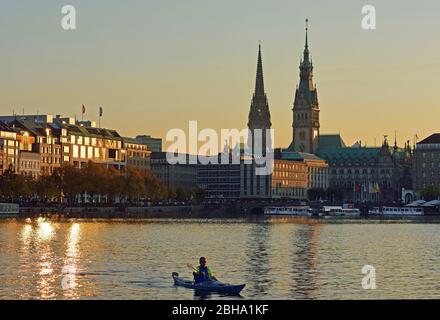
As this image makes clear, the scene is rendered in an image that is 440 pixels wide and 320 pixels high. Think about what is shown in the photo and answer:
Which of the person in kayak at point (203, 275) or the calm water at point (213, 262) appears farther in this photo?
the calm water at point (213, 262)

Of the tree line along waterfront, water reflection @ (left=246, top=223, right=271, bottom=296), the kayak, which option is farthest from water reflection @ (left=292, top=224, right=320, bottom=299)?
the tree line along waterfront

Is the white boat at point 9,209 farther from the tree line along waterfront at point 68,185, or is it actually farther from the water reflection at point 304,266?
the water reflection at point 304,266

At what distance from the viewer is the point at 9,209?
533 ft

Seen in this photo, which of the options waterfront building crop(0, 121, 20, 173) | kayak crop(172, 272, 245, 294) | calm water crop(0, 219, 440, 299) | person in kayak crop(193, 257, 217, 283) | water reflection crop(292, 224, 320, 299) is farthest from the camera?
waterfront building crop(0, 121, 20, 173)

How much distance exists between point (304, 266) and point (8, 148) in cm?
12878

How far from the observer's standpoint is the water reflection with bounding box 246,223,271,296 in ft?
189

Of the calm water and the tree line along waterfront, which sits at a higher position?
the tree line along waterfront

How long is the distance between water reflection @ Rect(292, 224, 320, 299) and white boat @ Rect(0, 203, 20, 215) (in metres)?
58.3

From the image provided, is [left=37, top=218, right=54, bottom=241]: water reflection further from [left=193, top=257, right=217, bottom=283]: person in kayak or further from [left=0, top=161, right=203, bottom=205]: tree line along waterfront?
[left=193, top=257, right=217, bottom=283]: person in kayak

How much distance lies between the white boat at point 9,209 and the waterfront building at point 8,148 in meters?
23.6

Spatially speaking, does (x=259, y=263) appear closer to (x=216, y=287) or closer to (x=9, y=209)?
(x=216, y=287)

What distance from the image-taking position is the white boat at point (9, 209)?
161 meters

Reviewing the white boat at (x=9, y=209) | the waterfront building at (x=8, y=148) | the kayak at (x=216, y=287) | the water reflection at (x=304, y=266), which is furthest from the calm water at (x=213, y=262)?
the waterfront building at (x=8, y=148)

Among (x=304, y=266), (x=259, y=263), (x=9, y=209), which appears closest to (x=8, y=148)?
(x=9, y=209)
